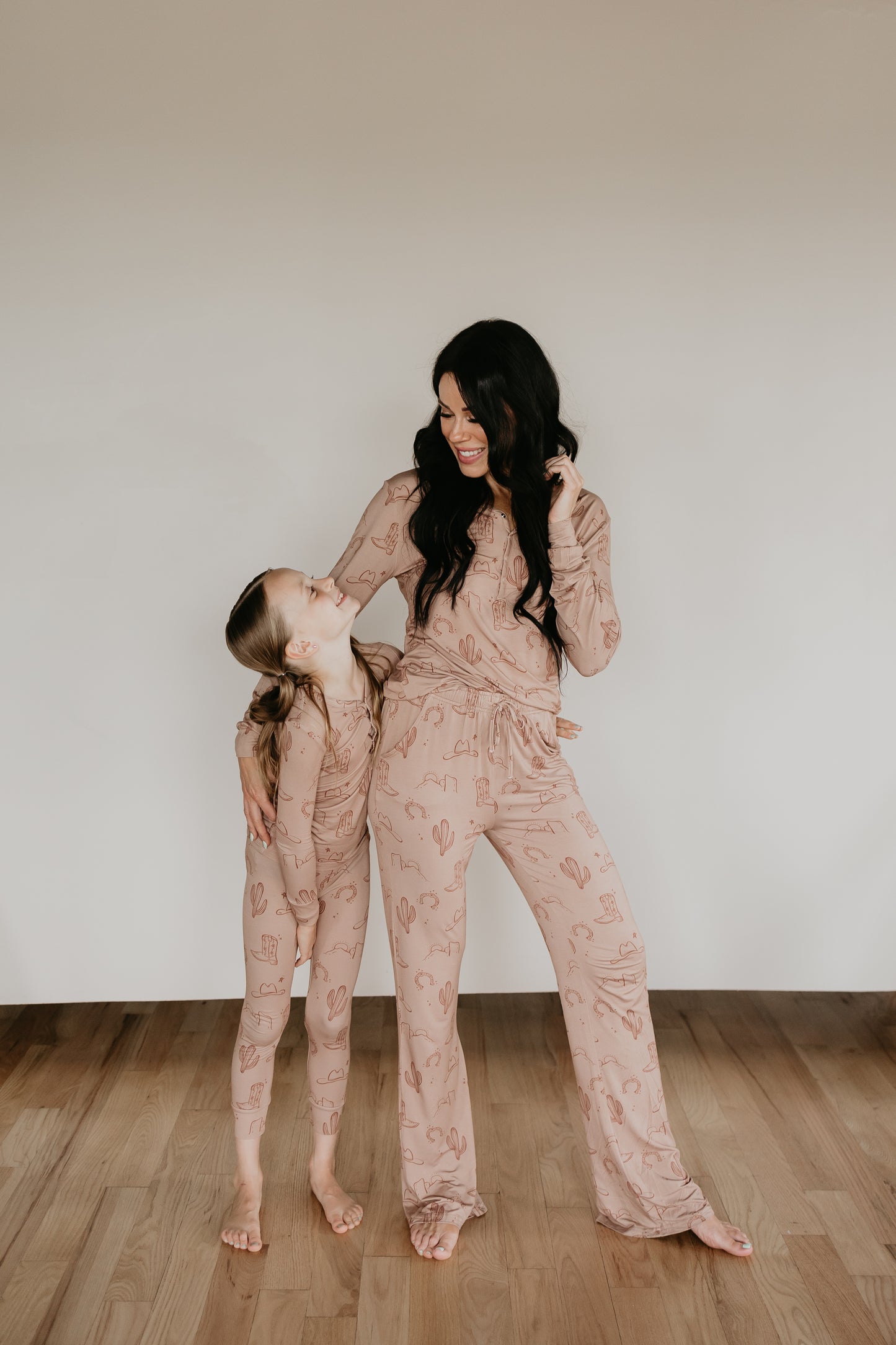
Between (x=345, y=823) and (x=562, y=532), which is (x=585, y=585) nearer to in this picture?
(x=562, y=532)

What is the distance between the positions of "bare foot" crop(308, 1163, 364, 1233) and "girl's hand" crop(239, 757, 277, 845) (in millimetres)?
648

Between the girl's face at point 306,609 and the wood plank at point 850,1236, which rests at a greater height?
the girl's face at point 306,609

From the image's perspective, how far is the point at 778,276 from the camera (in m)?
2.41

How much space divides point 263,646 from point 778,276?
4.75 ft

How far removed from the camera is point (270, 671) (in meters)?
1.86

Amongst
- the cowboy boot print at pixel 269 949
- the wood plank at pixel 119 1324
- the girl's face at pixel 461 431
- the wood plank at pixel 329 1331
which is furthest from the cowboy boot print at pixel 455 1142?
the girl's face at pixel 461 431

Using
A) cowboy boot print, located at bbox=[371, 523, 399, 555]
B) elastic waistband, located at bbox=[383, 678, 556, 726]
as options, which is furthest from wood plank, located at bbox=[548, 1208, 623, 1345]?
cowboy boot print, located at bbox=[371, 523, 399, 555]

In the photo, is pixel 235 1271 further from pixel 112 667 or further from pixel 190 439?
pixel 190 439

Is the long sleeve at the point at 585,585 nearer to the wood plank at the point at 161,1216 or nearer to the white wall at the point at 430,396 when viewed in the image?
the white wall at the point at 430,396

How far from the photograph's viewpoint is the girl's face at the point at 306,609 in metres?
1.81

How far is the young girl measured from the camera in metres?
1.83

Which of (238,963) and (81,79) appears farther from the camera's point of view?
(238,963)

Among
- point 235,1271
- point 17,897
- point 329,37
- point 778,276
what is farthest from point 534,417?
point 17,897

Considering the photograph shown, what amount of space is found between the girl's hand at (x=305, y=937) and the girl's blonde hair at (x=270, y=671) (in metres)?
0.24
